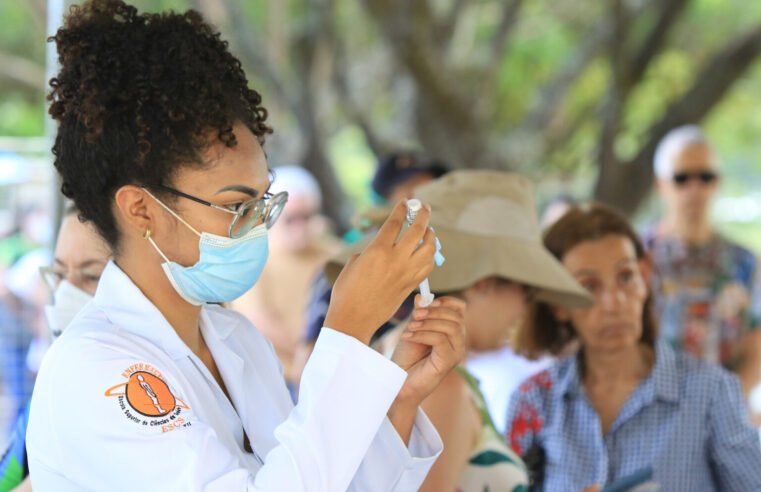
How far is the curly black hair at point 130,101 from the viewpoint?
Result: 5.28 feet

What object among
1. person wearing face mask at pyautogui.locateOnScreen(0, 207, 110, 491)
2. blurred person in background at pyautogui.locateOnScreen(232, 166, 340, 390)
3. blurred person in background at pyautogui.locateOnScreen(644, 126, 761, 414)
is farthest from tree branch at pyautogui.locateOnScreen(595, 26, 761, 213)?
person wearing face mask at pyautogui.locateOnScreen(0, 207, 110, 491)

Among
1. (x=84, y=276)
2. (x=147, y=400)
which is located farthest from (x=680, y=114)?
(x=147, y=400)

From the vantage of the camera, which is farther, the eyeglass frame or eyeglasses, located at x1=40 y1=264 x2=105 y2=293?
the eyeglass frame

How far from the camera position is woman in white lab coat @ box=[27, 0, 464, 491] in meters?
1.47

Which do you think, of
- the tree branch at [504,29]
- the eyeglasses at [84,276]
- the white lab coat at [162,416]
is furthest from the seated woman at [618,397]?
the tree branch at [504,29]

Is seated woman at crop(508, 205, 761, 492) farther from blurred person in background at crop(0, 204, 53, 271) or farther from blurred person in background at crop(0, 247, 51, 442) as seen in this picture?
blurred person in background at crop(0, 204, 53, 271)

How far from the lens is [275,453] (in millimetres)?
1476

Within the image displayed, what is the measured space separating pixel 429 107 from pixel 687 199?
3.76m

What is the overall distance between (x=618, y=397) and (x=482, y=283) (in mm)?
626

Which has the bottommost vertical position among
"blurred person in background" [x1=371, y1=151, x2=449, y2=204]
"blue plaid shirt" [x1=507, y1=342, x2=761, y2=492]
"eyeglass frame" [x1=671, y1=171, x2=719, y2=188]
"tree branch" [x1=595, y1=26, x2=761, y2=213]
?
"blue plaid shirt" [x1=507, y1=342, x2=761, y2=492]

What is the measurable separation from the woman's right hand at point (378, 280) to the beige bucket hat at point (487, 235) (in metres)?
0.88

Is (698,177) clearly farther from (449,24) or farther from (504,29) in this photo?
(449,24)

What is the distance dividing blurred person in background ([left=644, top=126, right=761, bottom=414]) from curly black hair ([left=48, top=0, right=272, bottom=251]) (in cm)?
338

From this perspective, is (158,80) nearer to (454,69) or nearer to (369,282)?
(369,282)
